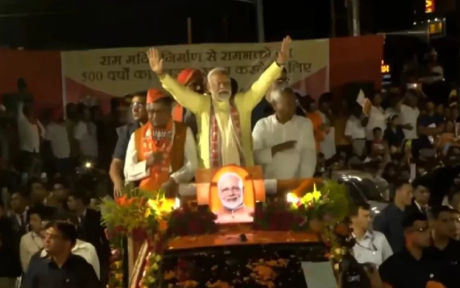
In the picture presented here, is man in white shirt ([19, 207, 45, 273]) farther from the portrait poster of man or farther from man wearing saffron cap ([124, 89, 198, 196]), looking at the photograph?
the portrait poster of man

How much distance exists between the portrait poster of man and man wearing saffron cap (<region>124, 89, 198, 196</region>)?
1.05 m

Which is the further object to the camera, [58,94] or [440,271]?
[58,94]

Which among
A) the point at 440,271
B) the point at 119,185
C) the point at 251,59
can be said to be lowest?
the point at 440,271

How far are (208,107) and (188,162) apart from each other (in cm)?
49

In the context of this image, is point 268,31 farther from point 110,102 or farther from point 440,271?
point 440,271

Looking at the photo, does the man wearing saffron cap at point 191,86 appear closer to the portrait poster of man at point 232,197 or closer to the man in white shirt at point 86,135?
the portrait poster of man at point 232,197

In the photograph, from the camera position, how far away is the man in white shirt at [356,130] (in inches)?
770

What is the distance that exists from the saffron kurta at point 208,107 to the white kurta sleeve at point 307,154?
20.0 inches

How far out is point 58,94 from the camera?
1839cm

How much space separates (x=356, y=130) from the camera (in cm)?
1962

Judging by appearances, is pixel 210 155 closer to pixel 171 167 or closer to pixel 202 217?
pixel 171 167

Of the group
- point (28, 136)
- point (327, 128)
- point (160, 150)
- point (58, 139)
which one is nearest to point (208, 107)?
point (160, 150)

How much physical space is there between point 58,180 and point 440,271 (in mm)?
7927

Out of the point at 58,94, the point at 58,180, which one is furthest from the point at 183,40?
the point at 58,180
